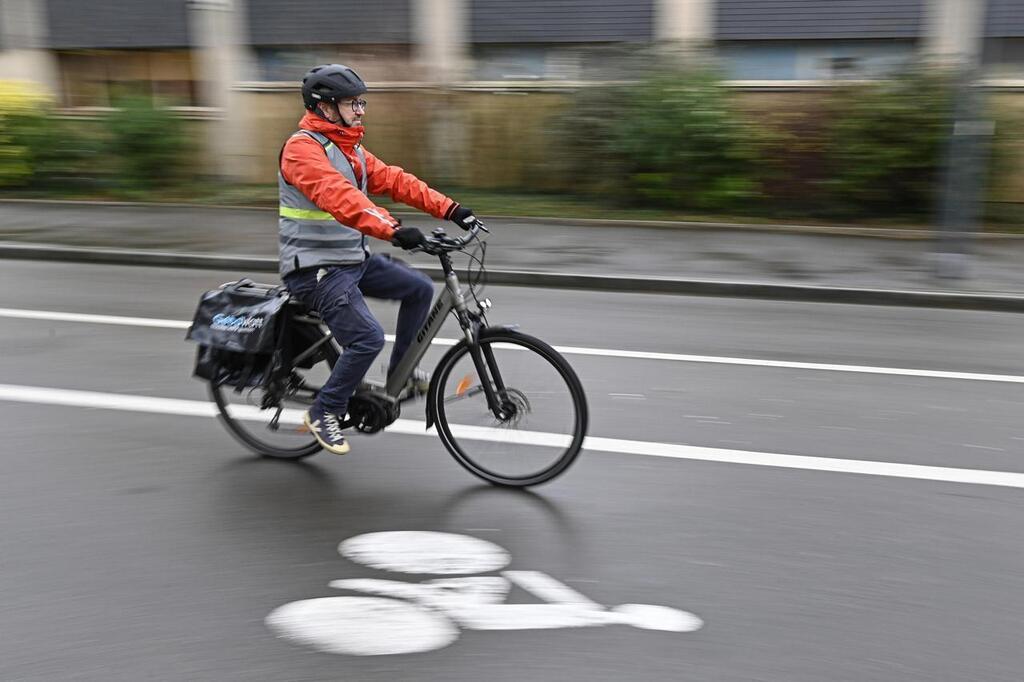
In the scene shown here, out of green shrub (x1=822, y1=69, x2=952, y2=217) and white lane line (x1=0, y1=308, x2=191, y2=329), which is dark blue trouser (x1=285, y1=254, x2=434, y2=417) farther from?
green shrub (x1=822, y1=69, x2=952, y2=217)

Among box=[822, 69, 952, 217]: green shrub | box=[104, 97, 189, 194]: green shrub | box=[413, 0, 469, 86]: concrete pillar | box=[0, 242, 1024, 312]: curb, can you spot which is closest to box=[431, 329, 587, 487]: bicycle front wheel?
box=[0, 242, 1024, 312]: curb

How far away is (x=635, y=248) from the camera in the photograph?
35.3 ft

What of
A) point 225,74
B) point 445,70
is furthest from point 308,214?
point 225,74

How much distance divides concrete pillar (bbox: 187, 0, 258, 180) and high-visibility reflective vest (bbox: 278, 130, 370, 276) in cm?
1243

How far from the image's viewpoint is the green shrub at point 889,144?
39.2ft

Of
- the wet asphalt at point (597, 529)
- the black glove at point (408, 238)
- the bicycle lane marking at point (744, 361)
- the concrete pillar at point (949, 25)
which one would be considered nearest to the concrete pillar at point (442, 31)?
the concrete pillar at point (949, 25)

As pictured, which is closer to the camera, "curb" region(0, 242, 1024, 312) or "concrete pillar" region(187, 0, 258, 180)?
"curb" region(0, 242, 1024, 312)

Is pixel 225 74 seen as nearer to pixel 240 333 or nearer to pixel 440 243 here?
pixel 240 333

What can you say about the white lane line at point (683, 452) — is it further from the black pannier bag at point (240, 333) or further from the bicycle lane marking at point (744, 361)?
the bicycle lane marking at point (744, 361)

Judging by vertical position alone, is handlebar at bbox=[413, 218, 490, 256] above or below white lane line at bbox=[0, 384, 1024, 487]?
above

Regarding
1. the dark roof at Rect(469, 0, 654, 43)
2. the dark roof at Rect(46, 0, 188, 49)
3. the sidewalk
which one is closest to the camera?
the sidewalk

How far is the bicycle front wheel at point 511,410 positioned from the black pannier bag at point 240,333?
2.60 feet

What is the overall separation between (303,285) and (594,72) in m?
9.63

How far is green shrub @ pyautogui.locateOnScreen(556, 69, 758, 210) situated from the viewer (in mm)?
12523
